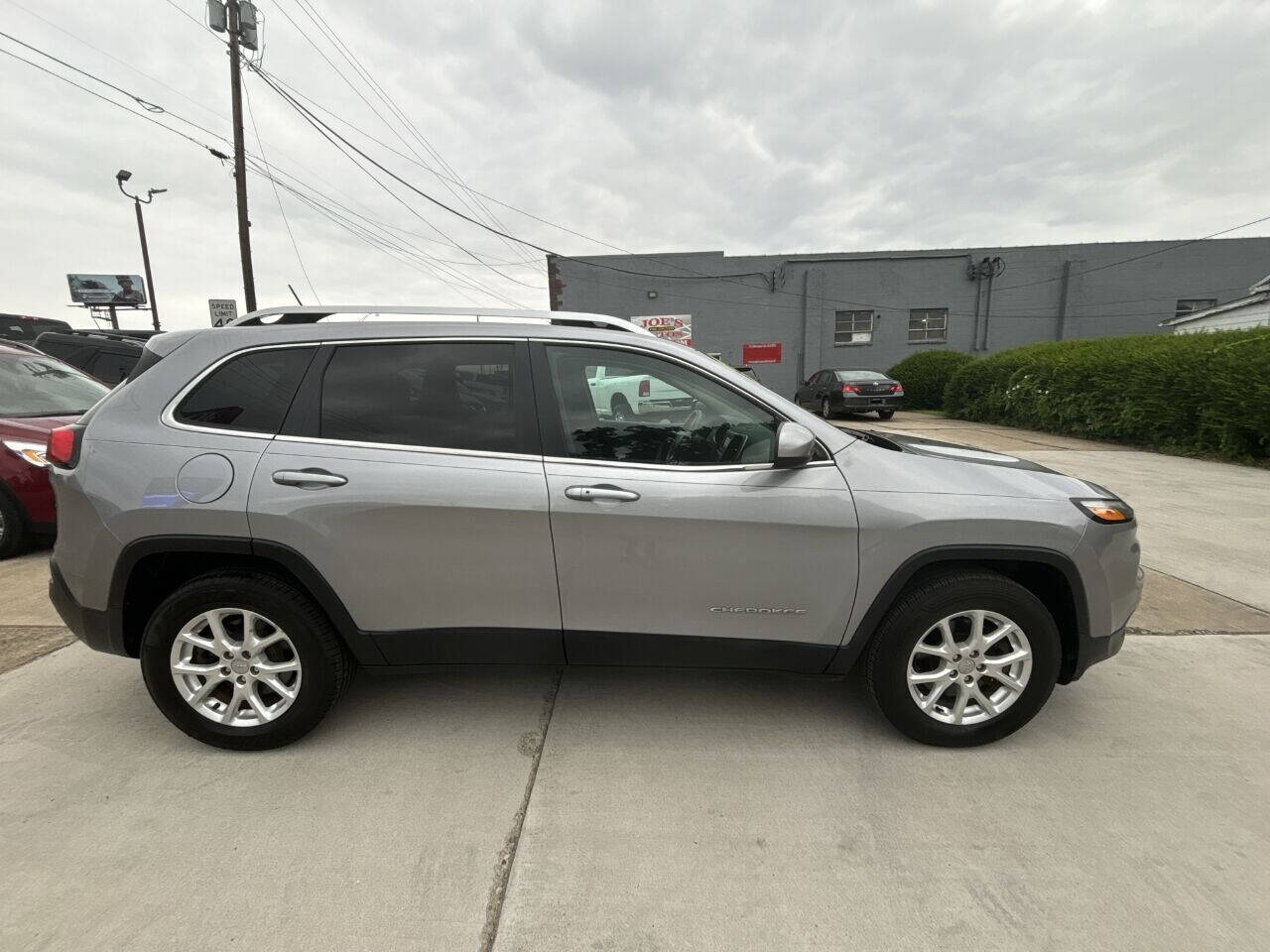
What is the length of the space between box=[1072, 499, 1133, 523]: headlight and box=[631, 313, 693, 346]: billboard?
868 inches

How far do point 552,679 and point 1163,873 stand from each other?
2.35 m

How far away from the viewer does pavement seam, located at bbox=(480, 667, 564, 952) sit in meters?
1.71

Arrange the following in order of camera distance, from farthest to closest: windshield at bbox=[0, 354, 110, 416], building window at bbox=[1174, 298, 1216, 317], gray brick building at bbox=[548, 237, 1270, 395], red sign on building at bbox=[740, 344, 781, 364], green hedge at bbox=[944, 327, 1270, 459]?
red sign on building at bbox=[740, 344, 781, 364]
building window at bbox=[1174, 298, 1216, 317]
gray brick building at bbox=[548, 237, 1270, 395]
green hedge at bbox=[944, 327, 1270, 459]
windshield at bbox=[0, 354, 110, 416]

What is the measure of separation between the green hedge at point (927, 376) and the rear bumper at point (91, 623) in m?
20.5

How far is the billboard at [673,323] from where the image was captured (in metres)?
24.2

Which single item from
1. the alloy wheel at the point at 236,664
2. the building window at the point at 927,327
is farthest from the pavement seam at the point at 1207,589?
the building window at the point at 927,327

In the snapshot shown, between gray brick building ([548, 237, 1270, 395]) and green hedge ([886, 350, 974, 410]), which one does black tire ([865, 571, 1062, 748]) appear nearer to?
green hedge ([886, 350, 974, 410])

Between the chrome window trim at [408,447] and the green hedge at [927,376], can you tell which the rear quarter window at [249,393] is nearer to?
the chrome window trim at [408,447]

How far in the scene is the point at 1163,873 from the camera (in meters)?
1.89

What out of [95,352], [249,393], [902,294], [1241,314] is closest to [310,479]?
[249,393]

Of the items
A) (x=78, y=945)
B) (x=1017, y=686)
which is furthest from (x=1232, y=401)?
(x=78, y=945)

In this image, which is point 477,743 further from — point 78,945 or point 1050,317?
point 1050,317

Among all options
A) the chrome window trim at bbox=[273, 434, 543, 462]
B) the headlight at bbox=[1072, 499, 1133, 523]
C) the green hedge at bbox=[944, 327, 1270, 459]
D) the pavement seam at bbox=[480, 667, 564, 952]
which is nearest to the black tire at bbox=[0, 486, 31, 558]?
the chrome window trim at bbox=[273, 434, 543, 462]

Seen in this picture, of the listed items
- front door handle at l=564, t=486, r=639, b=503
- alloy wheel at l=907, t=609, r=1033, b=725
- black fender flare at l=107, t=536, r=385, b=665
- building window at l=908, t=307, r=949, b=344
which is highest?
building window at l=908, t=307, r=949, b=344
